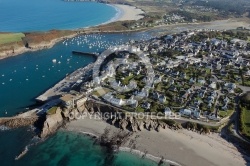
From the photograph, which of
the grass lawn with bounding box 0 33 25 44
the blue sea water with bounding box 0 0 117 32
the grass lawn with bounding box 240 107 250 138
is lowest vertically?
the grass lawn with bounding box 240 107 250 138

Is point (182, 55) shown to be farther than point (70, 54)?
No

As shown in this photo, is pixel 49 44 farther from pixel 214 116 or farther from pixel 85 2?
pixel 85 2

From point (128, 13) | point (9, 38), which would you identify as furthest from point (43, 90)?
point (128, 13)

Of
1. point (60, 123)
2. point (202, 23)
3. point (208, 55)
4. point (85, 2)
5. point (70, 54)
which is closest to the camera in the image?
point (60, 123)

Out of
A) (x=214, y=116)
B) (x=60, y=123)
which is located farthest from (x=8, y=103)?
(x=214, y=116)

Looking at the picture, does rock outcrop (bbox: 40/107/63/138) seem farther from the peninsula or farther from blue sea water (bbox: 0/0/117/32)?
blue sea water (bbox: 0/0/117/32)

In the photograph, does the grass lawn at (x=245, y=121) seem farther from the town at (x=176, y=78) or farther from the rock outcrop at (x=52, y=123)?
the rock outcrop at (x=52, y=123)

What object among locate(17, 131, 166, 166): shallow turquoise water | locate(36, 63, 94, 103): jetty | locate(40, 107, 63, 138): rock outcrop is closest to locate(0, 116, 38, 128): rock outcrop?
locate(40, 107, 63, 138): rock outcrop

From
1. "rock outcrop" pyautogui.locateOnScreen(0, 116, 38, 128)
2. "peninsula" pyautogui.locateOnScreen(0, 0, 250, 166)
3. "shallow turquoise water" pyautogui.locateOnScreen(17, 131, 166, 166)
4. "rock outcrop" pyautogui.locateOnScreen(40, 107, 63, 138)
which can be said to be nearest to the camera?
"shallow turquoise water" pyautogui.locateOnScreen(17, 131, 166, 166)
